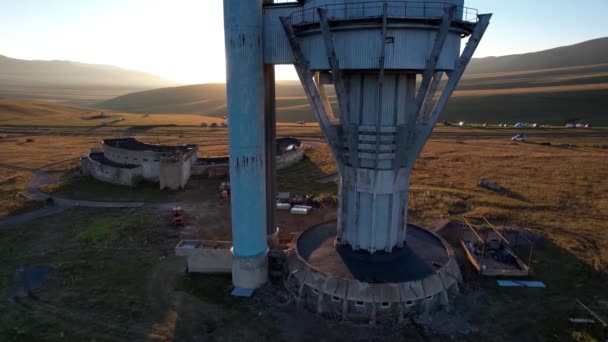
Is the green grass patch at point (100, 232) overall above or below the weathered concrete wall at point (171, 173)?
below

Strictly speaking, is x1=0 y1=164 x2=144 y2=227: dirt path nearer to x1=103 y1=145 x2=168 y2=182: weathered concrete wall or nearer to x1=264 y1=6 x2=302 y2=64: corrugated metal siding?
x1=103 y1=145 x2=168 y2=182: weathered concrete wall

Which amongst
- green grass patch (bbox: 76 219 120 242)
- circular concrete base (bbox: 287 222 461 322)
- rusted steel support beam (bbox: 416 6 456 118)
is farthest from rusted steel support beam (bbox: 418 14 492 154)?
green grass patch (bbox: 76 219 120 242)

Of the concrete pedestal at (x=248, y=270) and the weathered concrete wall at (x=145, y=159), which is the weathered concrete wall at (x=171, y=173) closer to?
the weathered concrete wall at (x=145, y=159)

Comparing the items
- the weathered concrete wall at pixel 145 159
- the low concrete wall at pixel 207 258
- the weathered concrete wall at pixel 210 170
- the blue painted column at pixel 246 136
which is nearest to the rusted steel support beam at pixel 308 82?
the blue painted column at pixel 246 136

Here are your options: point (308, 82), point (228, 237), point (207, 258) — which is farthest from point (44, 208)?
point (308, 82)

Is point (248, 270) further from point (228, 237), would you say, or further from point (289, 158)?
point (289, 158)

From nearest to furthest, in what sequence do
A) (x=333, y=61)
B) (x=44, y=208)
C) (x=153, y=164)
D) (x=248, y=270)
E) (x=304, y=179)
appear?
(x=333, y=61), (x=248, y=270), (x=44, y=208), (x=153, y=164), (x=304, y=179)
